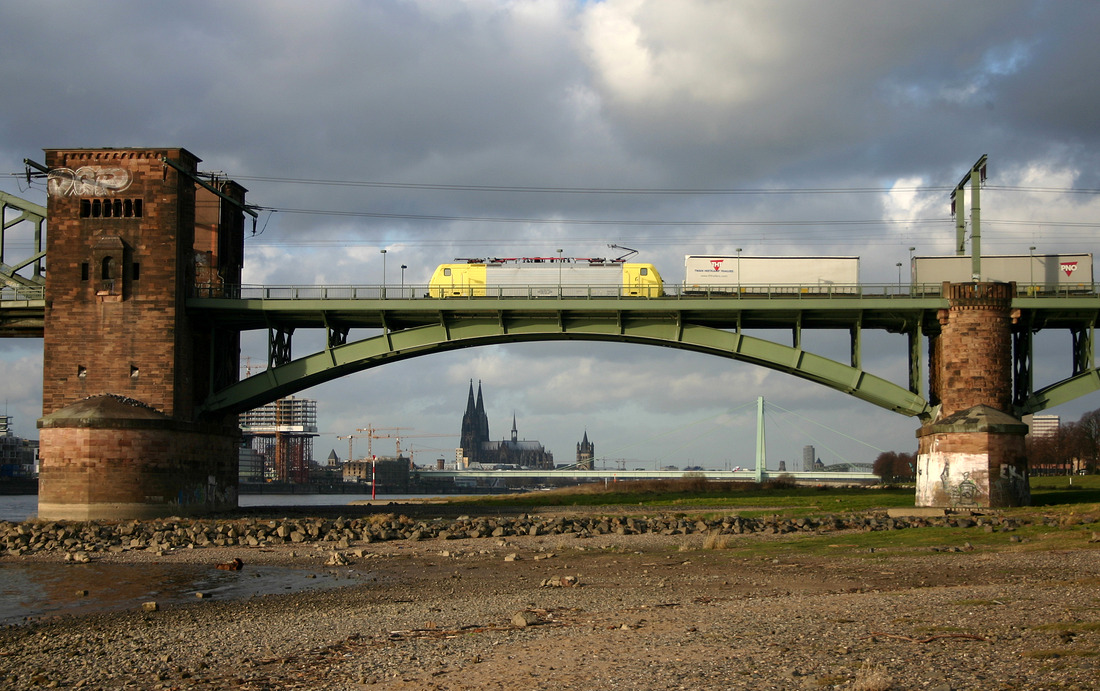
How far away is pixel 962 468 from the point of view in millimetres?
50344

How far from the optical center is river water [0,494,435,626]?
24141 millimetres

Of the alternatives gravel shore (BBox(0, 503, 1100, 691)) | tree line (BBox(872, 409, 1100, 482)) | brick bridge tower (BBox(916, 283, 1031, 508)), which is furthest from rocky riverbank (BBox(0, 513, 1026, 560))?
tree line (BBox(872, 409, 1100, 482))

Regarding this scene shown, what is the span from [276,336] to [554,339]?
1637 centimetres

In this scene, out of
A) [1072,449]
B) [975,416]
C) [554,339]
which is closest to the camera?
[975,416]

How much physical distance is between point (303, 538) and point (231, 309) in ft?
62.2

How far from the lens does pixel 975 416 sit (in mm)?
50375

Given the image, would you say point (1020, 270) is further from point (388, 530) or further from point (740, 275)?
point (388, 530)

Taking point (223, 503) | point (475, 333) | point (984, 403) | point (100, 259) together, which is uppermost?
point (100, 259)

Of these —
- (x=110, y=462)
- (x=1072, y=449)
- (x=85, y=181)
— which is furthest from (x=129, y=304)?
(x=1072, y=449)

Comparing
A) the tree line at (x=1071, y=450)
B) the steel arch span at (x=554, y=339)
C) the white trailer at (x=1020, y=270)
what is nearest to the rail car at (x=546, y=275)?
the steel arch span at (x=554, y=339)

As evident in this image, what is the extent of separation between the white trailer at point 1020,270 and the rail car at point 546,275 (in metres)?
15.5

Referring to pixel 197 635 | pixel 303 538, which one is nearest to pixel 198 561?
pixel 303 538

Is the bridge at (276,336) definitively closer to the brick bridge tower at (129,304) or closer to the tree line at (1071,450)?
→ the brick bridge tower at (129,304)

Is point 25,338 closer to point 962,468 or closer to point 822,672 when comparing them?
point 962,468
